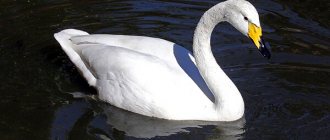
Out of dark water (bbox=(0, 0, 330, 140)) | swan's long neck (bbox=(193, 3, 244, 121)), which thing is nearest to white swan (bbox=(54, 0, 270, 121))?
swan's long neck (bbox=(193, 3, 244, 121))

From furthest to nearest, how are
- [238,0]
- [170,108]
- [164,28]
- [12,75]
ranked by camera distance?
[164,28] < [12,75] < [170,108] < [238,0]

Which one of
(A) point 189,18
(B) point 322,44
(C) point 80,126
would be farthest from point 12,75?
(B) point 322,44

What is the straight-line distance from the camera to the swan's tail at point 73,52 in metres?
9.15

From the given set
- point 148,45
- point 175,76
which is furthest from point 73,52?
point 175,76

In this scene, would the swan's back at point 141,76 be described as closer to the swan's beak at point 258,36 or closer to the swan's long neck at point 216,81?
the swan's long neck at point 216,81

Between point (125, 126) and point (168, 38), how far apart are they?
2847 millimetres

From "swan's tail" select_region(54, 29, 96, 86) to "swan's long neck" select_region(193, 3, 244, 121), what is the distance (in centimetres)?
151

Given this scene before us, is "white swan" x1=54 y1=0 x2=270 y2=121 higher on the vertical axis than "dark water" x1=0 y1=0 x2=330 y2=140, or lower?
higher

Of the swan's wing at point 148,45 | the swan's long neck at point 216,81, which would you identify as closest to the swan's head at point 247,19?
the swan's long neck at point 216,81

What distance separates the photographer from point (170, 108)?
325 inches

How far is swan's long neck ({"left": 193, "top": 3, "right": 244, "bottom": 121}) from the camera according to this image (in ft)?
27.2

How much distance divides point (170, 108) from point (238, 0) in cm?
148

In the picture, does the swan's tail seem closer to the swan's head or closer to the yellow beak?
the swan's head

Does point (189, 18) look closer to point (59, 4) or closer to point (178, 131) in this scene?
point (59, 4)
